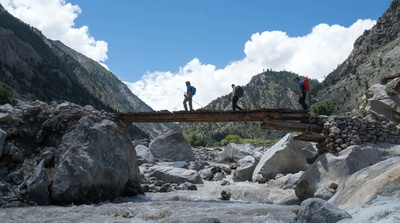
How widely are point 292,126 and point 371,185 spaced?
8.57m

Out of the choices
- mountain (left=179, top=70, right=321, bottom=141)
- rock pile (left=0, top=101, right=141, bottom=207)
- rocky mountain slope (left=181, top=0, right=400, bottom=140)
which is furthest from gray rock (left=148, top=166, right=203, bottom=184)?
mountain (left=179, top=70, right=321, bottom=141)

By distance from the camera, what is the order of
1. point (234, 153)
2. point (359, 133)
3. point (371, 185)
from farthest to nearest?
point (234, 153), point (359, 133), point (371, 185)

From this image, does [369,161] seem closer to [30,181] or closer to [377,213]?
[377,213]

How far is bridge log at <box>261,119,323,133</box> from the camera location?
61.5ft

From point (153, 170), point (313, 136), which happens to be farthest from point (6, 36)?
point (313, 136)

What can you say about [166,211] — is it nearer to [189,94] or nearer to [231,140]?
[189,94]

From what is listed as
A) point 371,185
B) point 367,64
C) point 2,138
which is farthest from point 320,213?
point 367,64

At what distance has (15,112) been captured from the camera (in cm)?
1905

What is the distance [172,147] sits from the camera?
37094mm

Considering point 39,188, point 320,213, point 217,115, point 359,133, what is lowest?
point 39,188

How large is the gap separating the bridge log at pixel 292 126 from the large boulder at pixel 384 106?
1147 centimetres

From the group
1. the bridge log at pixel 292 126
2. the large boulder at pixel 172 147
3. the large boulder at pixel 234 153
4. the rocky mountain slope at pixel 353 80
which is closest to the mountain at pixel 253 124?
the rocky mountain slope at pixel 353 80

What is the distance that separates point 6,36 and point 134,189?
13772 cm

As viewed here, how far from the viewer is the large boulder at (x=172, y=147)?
1437 inches
